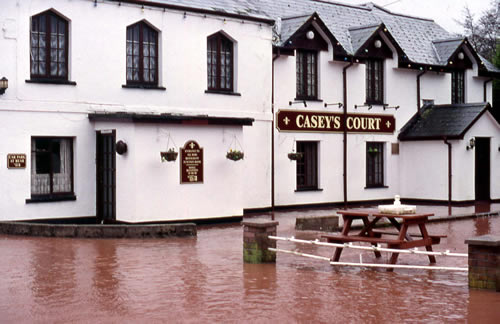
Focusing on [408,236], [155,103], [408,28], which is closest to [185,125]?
[155,103]

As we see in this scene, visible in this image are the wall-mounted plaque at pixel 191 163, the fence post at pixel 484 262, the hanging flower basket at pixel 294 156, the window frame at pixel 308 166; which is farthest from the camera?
the window frame at pixel 308 166

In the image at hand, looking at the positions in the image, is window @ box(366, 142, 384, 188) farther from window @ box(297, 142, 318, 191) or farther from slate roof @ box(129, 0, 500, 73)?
slate roof @ box(129, 0, 500, 73)

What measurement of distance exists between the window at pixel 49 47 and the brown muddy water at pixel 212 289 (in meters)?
5.84

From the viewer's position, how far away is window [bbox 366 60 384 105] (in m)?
29.1

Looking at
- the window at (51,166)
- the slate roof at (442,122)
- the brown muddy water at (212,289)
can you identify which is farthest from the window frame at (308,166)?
the brown muddy water at (212,289)

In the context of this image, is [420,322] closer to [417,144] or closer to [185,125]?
[185,125]

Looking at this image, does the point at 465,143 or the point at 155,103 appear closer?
the point at 155,103

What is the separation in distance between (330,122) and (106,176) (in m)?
9.38

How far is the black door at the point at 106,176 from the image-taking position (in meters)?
20.7

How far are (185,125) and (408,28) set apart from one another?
15.6 metres

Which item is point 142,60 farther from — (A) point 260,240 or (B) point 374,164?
(B) point 374,164

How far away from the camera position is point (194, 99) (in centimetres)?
2341

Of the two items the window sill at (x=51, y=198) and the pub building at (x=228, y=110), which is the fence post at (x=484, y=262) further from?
the window sill at (x=51, y=198)

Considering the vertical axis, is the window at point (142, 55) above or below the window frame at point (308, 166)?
above
